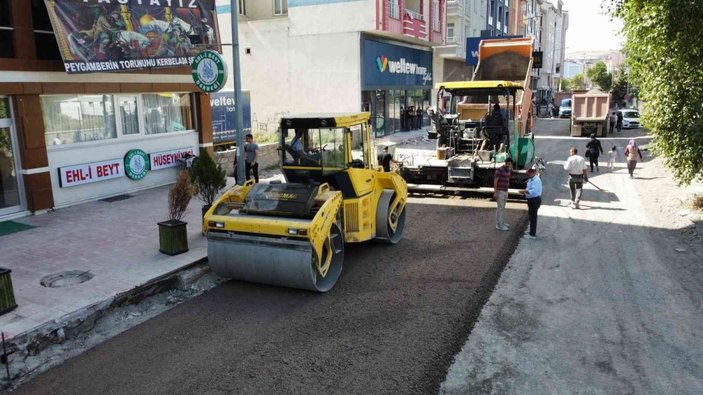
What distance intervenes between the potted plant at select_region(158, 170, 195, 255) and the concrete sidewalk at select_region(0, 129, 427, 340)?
Result: 0.17m

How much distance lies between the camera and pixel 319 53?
92.2ft

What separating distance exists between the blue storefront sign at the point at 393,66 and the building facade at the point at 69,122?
13.3 m

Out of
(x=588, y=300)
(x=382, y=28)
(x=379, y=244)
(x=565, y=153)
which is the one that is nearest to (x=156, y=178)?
(x=379, y=244)

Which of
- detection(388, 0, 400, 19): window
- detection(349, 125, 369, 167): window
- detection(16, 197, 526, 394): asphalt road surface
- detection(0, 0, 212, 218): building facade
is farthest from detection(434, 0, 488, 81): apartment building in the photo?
detection(16, 197, 526, 394): asphalt road surface

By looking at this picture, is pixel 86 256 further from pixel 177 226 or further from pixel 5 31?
pixel 5 31

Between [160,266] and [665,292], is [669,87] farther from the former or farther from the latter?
[160,266]

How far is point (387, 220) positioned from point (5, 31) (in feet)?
30.8

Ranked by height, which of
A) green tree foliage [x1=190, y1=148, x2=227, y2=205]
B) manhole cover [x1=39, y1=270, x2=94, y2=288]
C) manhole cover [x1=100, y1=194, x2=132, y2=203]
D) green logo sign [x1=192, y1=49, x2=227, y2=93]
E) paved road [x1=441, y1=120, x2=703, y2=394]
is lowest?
paved road [x1=441, y1=120, x2=703, y2=394]

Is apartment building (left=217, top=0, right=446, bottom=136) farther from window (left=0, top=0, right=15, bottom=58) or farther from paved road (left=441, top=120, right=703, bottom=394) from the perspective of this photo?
paved road (left=441, top=120, right=703, bottom=394)

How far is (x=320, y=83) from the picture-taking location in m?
28.3

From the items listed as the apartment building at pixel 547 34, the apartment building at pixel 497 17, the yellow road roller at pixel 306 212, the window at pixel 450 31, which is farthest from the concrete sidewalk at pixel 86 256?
the apartment building at pixel 547 34

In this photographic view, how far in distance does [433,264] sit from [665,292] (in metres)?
3.63

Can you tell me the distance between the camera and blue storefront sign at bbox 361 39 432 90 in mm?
28219

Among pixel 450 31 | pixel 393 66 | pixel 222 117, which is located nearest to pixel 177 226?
pixel 222 117
